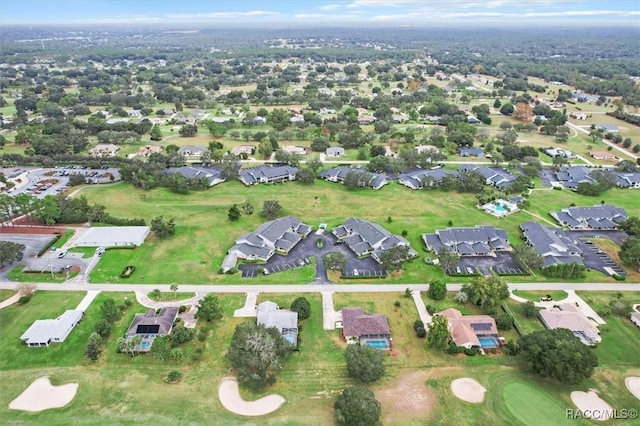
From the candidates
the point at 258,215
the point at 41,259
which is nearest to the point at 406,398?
the point at 258,215

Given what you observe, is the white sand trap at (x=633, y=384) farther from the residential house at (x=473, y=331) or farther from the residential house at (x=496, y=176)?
the residential house at (x=496, y=176)


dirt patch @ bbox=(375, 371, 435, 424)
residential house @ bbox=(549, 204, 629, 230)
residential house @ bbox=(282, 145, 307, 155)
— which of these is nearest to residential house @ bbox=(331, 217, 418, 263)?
dirt patch @ bbox=(375, 371, 435, 424)

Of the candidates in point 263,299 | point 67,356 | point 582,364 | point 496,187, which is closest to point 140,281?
point 67,356

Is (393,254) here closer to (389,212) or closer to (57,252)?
(389,212)

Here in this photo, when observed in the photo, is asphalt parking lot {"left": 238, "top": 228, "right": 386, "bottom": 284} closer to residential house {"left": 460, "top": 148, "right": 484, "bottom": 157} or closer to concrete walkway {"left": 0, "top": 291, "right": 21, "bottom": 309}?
concrete walkway {"left": 0, "top": 291, "right": 21, "bottom": 309}

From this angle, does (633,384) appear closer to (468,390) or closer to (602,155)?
(468,390)
